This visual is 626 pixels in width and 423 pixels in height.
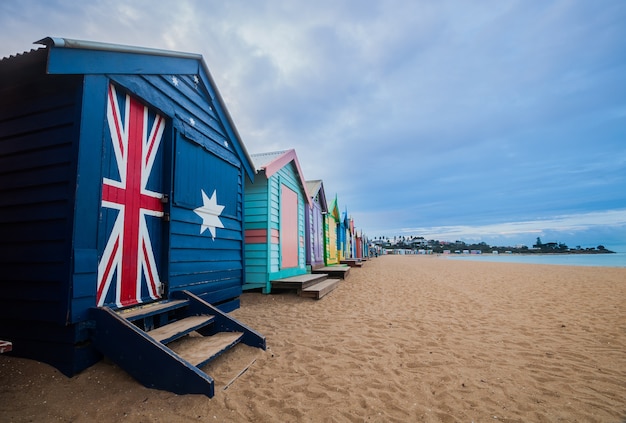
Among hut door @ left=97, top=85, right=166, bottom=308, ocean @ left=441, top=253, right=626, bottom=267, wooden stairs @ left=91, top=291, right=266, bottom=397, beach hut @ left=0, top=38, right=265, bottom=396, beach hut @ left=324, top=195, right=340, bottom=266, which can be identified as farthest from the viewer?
ocean @ left=441, top=253, right=626, bottom=267

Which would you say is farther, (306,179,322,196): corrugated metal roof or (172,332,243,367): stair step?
(306,179,322,196): corrugated metal roof

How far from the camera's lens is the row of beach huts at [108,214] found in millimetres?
2729

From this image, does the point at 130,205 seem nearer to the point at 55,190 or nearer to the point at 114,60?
the point at 55,190

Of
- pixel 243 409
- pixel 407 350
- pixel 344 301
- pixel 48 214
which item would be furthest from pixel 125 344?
pixel 344 301

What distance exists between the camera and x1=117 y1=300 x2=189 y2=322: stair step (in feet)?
10.0

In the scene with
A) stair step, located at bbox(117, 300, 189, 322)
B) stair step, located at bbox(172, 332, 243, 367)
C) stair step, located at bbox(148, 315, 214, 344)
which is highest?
stair step, located at bbox(117, 300, 189, 322)

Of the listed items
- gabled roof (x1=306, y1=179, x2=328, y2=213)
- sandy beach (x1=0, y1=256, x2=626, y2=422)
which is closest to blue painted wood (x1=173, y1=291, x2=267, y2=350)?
sandy beach (x1=0, y1=256, x2=626, y2=422)

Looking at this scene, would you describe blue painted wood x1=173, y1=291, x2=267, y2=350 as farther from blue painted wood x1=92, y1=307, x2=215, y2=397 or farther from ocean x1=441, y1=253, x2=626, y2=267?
ocean x1=441, y1=253, x2=626, y2=267

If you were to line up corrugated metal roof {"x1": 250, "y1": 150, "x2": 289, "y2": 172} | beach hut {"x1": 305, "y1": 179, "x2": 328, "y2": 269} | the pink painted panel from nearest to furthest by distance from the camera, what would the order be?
corrugated metal roof {"x1": 250, "y1": 150, "x2": 289, "y2": 172}, the pink painted panel, beach hut {"x1": 305, "y1": 179, "x2": 328, "y2": 269}

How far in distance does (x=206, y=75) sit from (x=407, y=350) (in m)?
5.75

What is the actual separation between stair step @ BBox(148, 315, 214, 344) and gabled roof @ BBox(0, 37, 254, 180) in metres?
2.80

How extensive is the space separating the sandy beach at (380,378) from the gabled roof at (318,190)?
336 inches

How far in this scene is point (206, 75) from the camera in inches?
207

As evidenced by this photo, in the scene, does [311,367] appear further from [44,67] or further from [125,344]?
[44,67]
